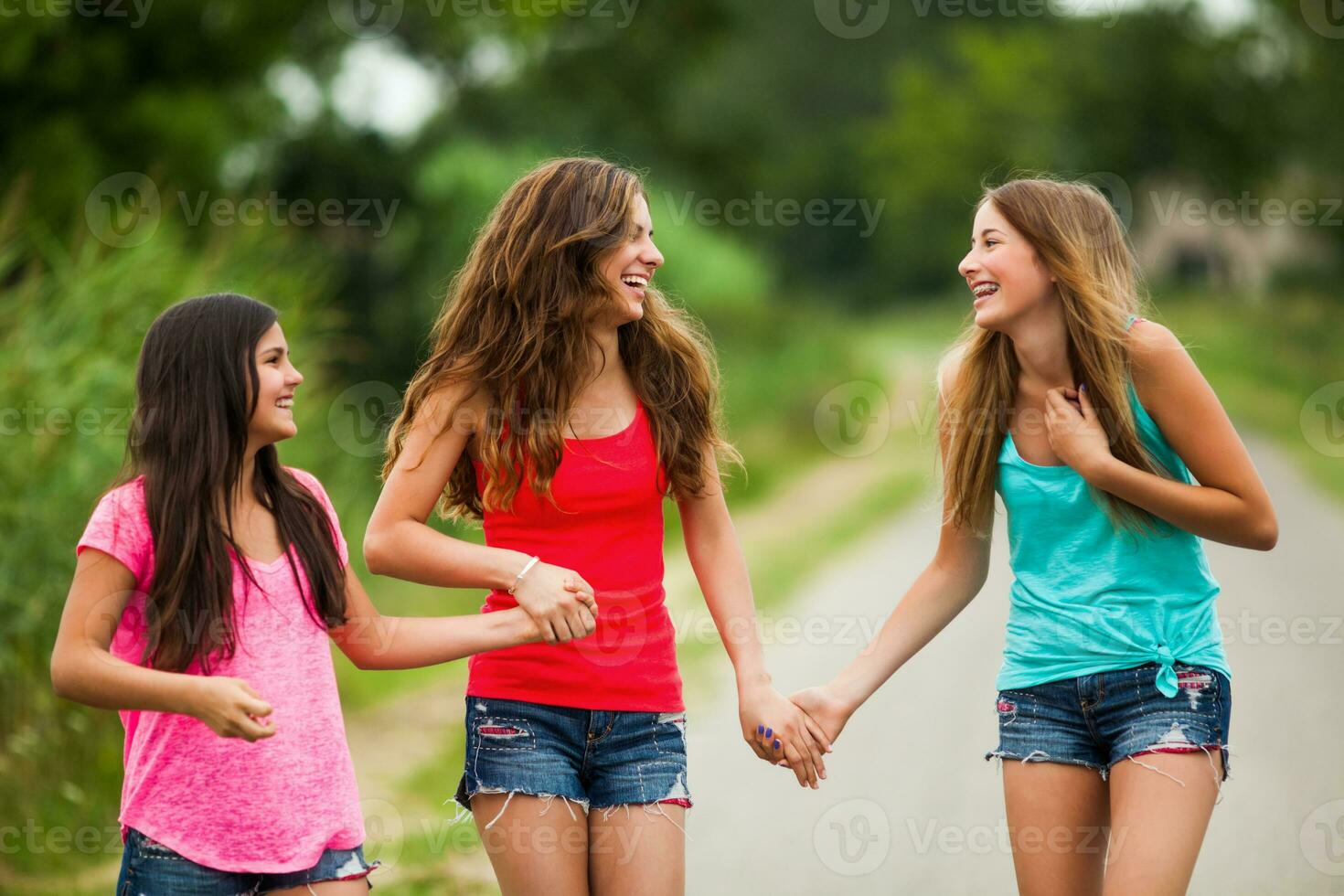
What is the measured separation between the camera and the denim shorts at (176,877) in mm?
2656

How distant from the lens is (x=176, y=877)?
105 inches

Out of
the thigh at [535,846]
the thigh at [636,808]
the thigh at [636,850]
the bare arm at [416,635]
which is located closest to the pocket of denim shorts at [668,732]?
the thigh at [636,808]

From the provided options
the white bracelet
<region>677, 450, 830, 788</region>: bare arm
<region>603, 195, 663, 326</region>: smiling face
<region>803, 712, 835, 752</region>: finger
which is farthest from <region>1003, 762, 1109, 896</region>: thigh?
<region>603, 195, 663, 326</region>: smiling face

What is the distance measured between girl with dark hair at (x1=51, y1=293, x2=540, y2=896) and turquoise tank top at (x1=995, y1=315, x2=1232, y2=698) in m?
1.08

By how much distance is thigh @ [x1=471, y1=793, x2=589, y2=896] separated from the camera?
2904mm

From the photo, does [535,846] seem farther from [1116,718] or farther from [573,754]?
[1116,718]

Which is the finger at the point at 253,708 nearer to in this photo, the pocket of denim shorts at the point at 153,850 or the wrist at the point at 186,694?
the wrist at the point at 186,694

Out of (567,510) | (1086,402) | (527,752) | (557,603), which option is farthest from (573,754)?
(1086,402)

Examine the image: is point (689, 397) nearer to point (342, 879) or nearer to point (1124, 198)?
point (342, 879)

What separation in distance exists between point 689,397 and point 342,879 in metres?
1.27

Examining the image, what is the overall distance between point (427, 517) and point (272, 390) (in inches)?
16.4

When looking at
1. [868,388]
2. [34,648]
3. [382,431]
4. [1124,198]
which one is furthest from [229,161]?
[1124,198]

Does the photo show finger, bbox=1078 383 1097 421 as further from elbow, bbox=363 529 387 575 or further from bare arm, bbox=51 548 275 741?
bare arm, bbox=51 548 275 741

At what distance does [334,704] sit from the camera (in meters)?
2.91
